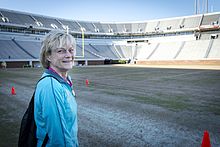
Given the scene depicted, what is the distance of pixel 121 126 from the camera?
5.09 m

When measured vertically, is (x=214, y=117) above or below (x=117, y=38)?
below

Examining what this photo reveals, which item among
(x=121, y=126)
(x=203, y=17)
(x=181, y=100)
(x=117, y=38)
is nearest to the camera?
(x=121, y=126)

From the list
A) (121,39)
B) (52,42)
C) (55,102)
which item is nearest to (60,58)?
(52,42)

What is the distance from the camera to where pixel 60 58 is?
190cm

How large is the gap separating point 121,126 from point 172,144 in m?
1.54

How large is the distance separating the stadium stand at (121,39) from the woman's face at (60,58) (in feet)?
145

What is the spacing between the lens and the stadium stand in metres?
49.6

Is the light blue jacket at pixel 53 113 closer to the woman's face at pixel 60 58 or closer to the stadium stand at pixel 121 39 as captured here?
the woman's face at pixel 60 58

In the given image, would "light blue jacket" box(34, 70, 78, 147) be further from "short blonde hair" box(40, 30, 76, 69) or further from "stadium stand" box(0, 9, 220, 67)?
"stadium stand" box(0, 9, 220, 67)

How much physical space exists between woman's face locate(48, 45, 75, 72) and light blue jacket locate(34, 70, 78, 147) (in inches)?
6.8

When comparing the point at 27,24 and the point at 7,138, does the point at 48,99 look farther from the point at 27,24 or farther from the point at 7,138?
the point at 27,24

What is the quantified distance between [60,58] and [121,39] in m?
72.3

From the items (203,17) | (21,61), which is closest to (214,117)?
(21,61)

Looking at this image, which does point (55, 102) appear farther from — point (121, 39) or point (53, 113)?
point (121, 39)
